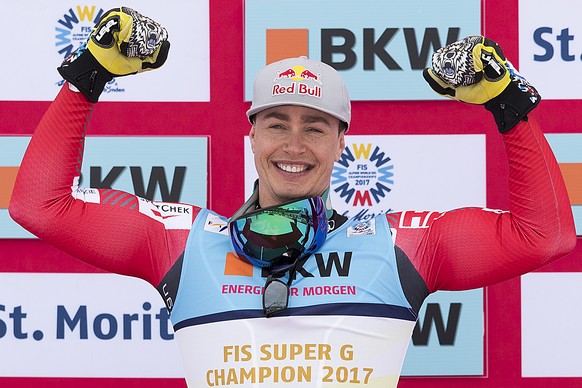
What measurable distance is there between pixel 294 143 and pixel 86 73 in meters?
0.38

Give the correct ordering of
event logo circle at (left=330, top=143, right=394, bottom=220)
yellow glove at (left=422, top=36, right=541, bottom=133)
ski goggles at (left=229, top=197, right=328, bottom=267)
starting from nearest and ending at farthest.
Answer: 1. yellow glove at (left=422, top=36, right=541, bottom=133)
2. ski goggles at (left=229, top=197, right=328, bottom=267)
3. event logo circle at (left=330, top=143, right=394, bottom=220)

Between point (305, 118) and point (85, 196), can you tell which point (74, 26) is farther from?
point (305, 118)

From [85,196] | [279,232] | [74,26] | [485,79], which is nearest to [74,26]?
[74,26]

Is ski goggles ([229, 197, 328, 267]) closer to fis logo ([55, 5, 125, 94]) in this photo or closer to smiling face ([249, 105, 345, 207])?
Answer: smiling face ([249, 105, 345, 207])

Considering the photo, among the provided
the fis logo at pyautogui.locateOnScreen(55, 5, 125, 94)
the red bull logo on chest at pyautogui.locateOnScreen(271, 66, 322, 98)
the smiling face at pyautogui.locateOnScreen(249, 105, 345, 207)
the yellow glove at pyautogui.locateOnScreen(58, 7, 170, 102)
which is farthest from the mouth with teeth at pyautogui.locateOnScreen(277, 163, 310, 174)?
the fis logo at pyautogui.locateOnScreen(55, 5, 125, 94)

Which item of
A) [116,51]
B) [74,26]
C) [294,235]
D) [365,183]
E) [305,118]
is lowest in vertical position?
[294,235]

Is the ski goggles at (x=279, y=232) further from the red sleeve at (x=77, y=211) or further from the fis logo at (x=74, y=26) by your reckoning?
the fis logo at (x=74, y=26)

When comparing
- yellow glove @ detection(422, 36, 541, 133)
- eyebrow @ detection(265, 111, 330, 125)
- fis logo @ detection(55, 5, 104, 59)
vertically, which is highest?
fis logo @ detection(55, 5, 104, 59)

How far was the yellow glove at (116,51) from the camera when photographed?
1390 mm

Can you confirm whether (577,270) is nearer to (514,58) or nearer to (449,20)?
(514,58)

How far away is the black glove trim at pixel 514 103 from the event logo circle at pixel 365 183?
792 millimetres

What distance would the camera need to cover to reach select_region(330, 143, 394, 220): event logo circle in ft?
7.08

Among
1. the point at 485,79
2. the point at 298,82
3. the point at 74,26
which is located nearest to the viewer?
the point at 485,79

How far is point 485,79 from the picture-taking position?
135cm
